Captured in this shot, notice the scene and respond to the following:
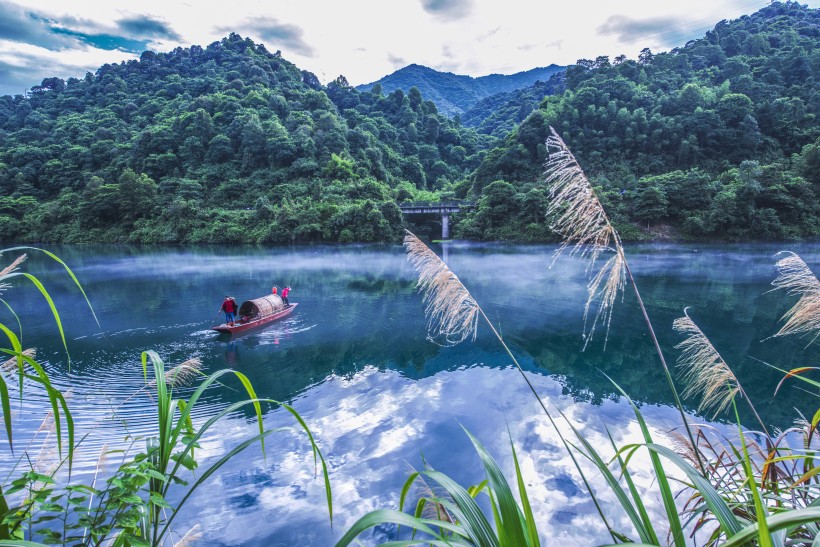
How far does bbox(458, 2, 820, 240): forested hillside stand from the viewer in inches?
1425

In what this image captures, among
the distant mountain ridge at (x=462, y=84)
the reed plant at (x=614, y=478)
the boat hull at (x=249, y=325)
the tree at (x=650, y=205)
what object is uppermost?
the distant mountain ridge at (x=462, y=84)

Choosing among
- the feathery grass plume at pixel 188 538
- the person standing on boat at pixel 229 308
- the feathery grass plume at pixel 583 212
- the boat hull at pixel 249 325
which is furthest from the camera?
the person standing on boat at pixel 229 308

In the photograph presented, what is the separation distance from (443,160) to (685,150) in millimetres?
40265

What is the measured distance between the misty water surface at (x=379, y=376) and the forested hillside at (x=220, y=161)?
961 inches

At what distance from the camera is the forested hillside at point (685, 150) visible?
3619 centimetres

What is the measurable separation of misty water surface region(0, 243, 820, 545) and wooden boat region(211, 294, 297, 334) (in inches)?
14.8

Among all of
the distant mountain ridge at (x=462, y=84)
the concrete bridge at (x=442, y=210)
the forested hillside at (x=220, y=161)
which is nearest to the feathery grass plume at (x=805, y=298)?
the forested hillside at (x=220, y=161)

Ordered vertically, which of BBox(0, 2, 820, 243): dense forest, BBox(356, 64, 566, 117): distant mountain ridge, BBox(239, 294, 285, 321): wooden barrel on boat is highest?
BBox(356, 64, 566, 117): distant mountain ridge

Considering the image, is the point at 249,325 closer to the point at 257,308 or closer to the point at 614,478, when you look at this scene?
the point at 257,308

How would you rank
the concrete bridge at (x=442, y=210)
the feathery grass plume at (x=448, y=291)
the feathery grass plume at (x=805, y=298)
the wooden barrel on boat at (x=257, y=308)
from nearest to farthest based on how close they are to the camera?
the feathery grass plume at (x=448, y=291) < the feathery grass plume at (x=805, y=298) < the wooden barrel on boat at (x=257, y=308) < the concrete bridge at (x=442, y=210)

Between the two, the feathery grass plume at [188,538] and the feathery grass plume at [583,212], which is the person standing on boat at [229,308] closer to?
the feathery grass plume at [188,538]

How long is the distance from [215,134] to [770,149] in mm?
70773

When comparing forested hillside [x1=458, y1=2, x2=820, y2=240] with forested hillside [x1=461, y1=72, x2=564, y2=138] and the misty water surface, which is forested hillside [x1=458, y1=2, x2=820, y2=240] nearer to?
the misty water surface

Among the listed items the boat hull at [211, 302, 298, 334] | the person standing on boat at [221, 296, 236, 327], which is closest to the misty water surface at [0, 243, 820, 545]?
the boat hull at [211, 302, 298, 334]
